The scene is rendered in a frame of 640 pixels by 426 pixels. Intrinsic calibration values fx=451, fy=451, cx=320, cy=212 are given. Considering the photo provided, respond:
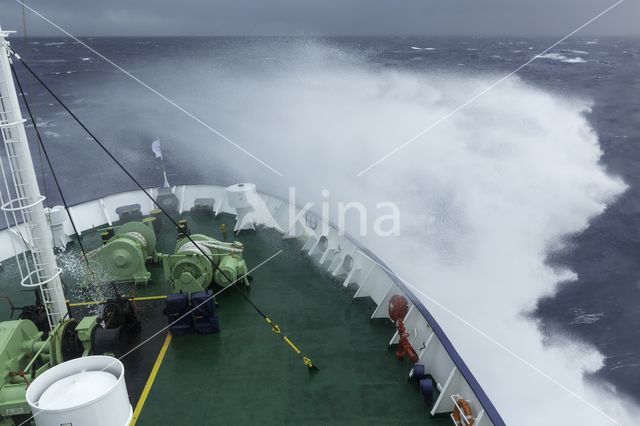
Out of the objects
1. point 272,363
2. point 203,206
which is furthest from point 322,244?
point 203,206

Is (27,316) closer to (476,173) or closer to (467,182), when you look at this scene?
(467,182)

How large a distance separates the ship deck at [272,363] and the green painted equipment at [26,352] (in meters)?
0.93

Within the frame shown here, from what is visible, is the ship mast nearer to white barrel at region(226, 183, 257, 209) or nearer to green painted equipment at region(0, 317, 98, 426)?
green painted equipment at region(0, 317, 98, 426)

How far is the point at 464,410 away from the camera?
5.62 metres

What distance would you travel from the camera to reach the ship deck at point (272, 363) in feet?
20.2

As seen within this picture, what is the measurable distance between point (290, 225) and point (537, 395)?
23.4 feet

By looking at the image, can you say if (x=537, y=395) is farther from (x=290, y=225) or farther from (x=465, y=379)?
(x=290, y=225)

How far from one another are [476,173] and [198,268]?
1555cm

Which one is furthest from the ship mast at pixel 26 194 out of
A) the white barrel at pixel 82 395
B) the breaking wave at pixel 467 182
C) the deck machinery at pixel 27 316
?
the breaking wave at pixel 467 182

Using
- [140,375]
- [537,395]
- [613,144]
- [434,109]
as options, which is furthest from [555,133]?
[140,375]

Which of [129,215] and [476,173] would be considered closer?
[129,215]

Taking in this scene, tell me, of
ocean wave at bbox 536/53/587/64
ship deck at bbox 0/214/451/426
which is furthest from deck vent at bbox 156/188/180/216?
ocean wave at bbox 536/53/587/64

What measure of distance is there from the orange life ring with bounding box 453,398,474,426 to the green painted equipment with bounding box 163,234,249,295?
14.6 ft

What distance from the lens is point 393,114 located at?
26750mm
